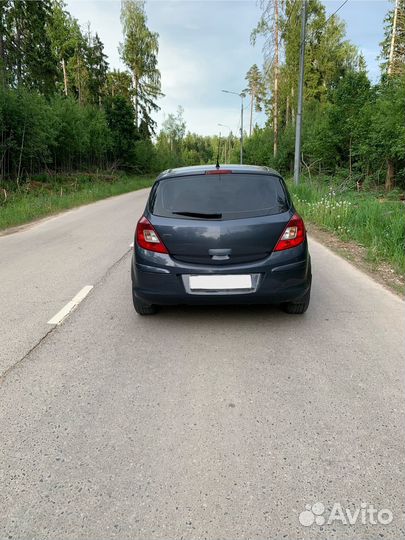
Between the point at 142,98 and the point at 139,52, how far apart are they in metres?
4.63

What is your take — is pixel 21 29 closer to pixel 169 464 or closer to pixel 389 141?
pixel 389 141

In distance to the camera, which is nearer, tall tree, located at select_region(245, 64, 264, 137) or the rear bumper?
the rear bumper

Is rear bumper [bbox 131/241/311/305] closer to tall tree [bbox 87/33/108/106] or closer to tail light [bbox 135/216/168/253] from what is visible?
tail light [bbox 135/216/168/253]

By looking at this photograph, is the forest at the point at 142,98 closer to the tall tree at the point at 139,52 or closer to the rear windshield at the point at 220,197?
the tall tree at the point at 139,52

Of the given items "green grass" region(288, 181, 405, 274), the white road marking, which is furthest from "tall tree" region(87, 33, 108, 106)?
the white road marking

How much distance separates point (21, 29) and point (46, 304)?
3001 centimetres

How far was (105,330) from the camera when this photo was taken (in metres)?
4.22

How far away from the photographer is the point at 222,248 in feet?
12.9

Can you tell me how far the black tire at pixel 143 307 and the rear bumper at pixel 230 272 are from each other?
0.30m

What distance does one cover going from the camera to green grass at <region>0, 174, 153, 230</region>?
13.9m

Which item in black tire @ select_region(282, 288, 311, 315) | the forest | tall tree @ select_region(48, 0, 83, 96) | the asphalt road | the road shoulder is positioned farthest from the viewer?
tall tree @ select_region(48, 0, 83, 96)

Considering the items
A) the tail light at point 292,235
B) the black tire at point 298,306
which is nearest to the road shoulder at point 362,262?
the black tire at point 298,306

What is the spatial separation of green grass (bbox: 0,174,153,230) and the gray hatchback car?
9.69m

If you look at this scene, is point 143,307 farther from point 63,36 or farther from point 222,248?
point 63,36
